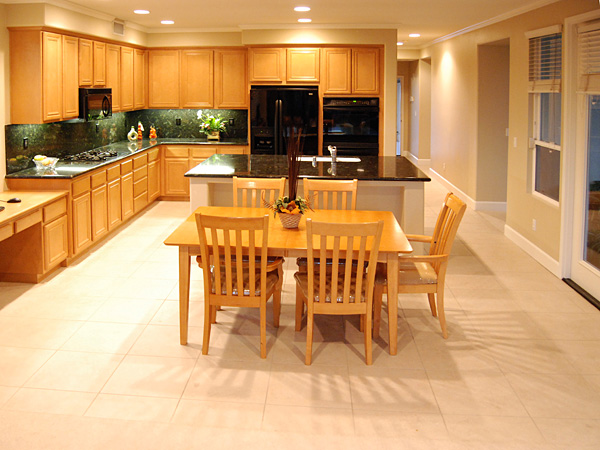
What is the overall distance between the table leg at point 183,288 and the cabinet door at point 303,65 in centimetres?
493

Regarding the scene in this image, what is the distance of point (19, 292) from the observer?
5.29 meters

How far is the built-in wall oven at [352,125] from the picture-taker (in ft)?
27.8

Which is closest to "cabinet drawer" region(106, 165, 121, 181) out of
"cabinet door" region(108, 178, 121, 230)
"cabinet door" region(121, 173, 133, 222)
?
"cabinet door" region(108, 178, 121, 230)

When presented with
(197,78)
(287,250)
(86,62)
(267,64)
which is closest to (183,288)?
(287,250)

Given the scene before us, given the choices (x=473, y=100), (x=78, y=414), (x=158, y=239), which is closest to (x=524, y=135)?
(x=473, y=100)

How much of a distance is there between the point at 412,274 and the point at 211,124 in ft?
18.8

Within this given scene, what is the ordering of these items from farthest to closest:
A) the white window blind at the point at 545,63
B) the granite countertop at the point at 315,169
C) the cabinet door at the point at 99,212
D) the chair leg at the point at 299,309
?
1. the cabinet door at the point at 99,212
2. the white window blind at the point at 545,63
3. the granite countertop at the point at 315,169
4. the chair leg at the point at 299,309

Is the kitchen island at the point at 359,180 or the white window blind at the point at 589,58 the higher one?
the white window blind at the point at 589,58

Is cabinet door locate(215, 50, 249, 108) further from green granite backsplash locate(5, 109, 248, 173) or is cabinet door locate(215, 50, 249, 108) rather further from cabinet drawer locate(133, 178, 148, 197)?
cabinet drawer locate(133, 178, 148, 197)

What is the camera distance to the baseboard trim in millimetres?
5885

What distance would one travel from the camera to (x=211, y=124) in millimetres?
9383

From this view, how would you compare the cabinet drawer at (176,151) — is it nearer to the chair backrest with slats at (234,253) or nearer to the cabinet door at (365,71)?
the cabinet door at (365,71)

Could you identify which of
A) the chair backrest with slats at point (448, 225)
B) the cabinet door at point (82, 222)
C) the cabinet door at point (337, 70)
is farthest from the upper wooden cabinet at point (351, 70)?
the chair backrest with slats at point (448, 225)

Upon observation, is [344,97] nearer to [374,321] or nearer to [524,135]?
[524,135]
